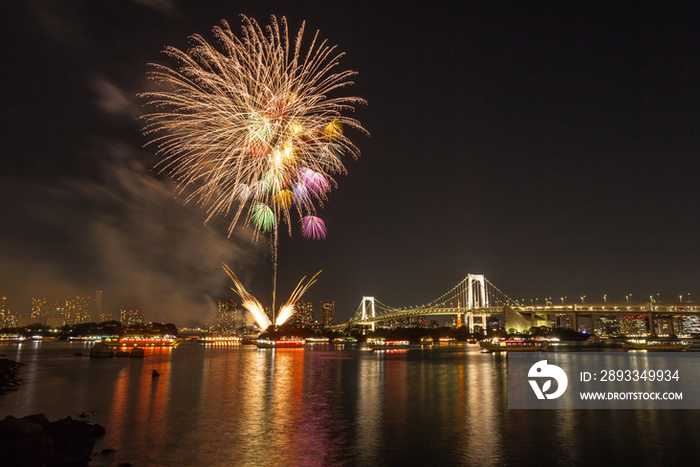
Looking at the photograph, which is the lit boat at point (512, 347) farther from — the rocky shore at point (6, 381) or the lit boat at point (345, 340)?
the lit boat at point (345, 340)

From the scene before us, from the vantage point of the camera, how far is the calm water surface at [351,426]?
548 inches

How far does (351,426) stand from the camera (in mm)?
18297

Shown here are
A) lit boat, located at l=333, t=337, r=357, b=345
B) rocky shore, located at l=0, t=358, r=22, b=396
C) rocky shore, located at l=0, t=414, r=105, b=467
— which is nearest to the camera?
rocky shore, located at l=0, t=414, r=105, b=467

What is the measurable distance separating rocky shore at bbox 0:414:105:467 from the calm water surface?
2.42ft

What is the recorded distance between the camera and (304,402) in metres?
24.2

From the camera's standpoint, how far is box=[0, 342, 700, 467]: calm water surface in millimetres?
13922

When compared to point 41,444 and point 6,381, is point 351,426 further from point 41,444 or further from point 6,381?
point 6,381

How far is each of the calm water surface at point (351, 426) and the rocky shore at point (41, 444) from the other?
0.74m

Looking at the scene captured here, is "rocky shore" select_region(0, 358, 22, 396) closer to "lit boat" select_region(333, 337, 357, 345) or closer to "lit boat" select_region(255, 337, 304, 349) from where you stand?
"lit boat" select_region(255, 337, 304, 349)

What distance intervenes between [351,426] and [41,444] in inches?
407

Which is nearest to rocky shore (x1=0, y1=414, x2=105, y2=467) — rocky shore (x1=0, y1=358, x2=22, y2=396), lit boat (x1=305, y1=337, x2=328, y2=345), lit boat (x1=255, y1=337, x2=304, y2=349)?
rocky shore (x1=0, y1=358, x2=22, y2=396)

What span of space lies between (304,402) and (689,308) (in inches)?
4595

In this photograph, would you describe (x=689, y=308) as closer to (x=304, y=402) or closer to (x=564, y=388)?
(x=564, y=388)

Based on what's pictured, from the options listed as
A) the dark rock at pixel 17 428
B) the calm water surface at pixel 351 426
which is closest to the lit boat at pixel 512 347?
the calm water surface at pixel 351 426
